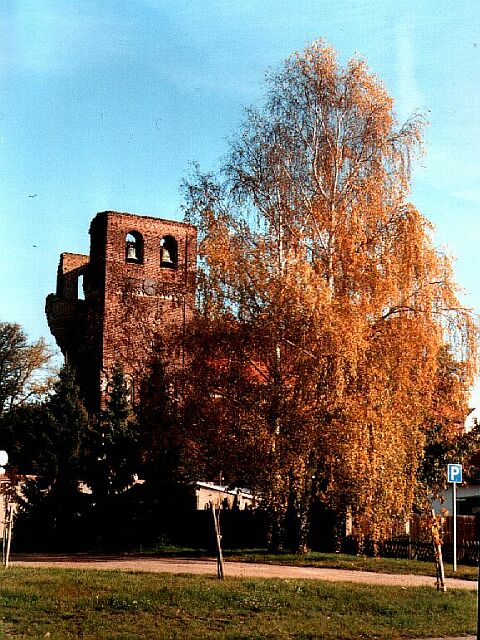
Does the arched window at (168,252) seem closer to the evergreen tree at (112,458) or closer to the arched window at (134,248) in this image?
the arched window at (134,248)

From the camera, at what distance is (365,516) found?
80.6ft

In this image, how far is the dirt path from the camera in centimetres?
2059

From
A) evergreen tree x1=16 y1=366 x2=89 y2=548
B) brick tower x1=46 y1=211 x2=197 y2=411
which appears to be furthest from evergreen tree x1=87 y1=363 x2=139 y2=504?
brick tower x1=46 y1=211 x2=197 y2=411

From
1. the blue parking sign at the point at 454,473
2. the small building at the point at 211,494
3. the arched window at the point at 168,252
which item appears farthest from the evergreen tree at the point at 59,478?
the arched window at the point at 168,252

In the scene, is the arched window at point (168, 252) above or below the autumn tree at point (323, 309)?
above

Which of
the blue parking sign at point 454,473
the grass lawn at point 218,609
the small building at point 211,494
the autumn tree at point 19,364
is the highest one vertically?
the autumn tree at point 19,364

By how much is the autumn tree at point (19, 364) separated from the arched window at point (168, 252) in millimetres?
11076

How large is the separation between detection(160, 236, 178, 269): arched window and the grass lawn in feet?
105

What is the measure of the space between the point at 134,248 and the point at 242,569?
2947cm

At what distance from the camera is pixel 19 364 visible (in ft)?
185

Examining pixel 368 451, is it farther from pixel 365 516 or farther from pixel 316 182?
pixel 316 182

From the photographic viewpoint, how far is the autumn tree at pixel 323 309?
24.1 meters

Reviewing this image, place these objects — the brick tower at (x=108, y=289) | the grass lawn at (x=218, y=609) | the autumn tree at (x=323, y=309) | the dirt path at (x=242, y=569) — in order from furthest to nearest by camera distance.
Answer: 1. the brick tower at (x=108, y=289)
2. the autumn tree at (x=323, y=309)
3. the dirt path at (x=242, y=569)
4. the grass lawn at (x=218, y=609)

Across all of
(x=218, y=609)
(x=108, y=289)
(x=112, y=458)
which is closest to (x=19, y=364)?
(x=108, y=289)
